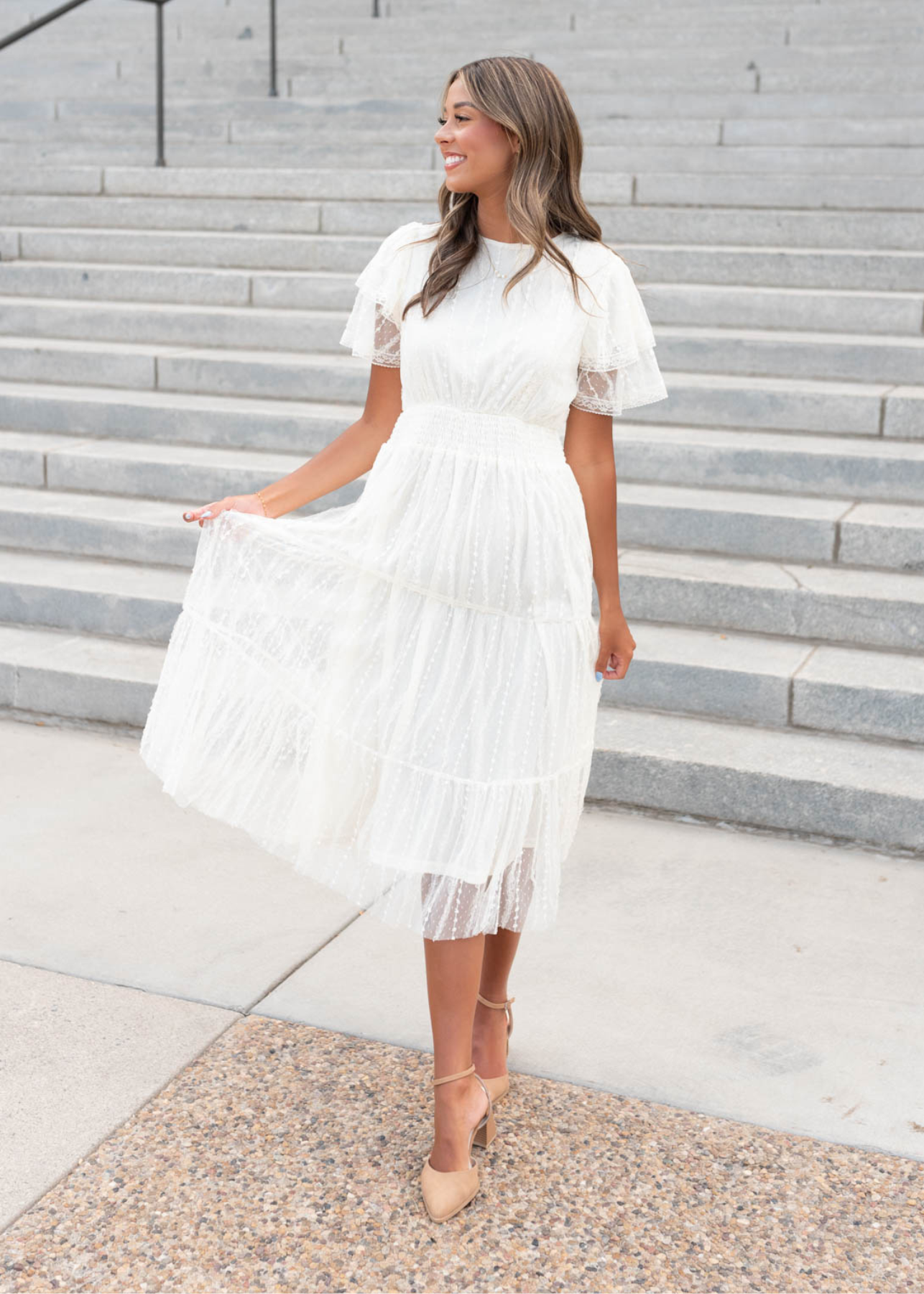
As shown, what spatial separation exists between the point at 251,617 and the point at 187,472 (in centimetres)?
337

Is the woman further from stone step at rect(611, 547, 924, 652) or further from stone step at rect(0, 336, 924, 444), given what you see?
stone step at rect(0, 336, 924, 444)

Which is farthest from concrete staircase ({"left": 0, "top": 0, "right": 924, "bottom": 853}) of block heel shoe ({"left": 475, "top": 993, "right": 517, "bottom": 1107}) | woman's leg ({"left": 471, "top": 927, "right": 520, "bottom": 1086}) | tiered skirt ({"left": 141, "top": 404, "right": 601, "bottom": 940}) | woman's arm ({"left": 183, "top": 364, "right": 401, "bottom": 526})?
block heel shoe ({"left": 475, "top": 993, "right": 517, "bottom": 1107})

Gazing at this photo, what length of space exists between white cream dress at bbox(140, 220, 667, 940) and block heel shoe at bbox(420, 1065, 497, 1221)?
1.35ft

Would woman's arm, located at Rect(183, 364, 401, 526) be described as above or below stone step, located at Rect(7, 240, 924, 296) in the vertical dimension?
below

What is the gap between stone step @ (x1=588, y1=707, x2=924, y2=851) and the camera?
4.06 meters

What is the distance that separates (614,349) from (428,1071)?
1.51 m

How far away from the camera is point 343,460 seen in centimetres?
276

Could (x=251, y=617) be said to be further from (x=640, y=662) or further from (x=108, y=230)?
(x=108, y=230)

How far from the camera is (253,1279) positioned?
7.61ft

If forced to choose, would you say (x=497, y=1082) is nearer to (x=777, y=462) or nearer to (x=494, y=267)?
(x=494, y=267)

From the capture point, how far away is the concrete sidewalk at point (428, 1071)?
2.40m

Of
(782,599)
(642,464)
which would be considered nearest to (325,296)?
(642,464)

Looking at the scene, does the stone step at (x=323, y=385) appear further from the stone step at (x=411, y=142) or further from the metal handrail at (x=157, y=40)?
the stone step at (x=411, y=142)

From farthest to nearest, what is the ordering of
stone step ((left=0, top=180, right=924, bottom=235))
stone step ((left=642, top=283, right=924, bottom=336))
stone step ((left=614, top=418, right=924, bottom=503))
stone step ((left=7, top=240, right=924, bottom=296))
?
1. stone step ((left=0, top=180, right=924, bottom=235))
2. stone step ((left=7, top=240, right=924, bottom=296))
3. stone step ((left=642, top=283, right=924, bottom=336))
4. stone step ((left=614, top=418, right=924, bottom=503))
